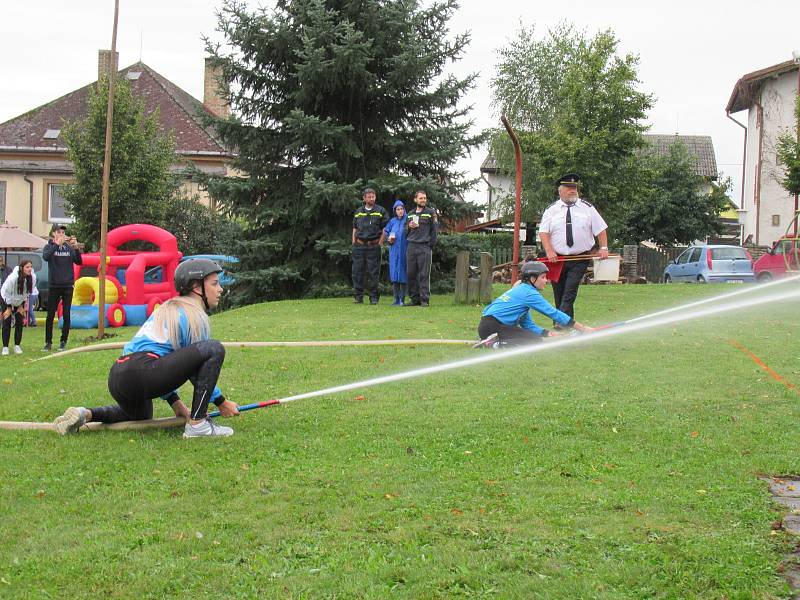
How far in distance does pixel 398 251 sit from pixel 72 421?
39.0 ft

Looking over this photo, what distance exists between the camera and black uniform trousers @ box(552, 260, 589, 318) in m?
13.2

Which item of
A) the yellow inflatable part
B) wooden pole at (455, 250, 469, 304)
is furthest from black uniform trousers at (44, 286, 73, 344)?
wooden pole at (455, 250, 469, 304)

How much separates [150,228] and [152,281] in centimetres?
181

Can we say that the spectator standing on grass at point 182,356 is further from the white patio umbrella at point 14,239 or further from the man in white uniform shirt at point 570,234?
the white patio umbrella at point 14,239

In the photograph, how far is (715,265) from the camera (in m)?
35.2

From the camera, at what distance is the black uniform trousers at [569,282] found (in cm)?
1316

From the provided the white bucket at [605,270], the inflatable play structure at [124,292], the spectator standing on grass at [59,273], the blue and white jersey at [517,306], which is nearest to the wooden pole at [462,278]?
the blue and white jersey at [517,306]

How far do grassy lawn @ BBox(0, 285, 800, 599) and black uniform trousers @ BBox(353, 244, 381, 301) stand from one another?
8.55m

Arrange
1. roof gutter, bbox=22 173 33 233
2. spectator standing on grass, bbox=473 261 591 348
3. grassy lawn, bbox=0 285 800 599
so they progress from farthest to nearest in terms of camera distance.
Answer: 1. roof gutter, bbox=22 173 33 233
2. spectator standing on grass, bbox=473 261 591 348
3. grassy lawn, bbox=0 285 800 599

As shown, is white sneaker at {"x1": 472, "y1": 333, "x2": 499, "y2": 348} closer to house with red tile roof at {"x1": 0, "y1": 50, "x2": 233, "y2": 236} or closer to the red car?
the red car

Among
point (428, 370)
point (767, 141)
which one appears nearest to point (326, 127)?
point (428, 370)

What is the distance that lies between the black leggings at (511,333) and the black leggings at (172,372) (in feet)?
18.0

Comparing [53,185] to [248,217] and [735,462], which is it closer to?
[248,217]

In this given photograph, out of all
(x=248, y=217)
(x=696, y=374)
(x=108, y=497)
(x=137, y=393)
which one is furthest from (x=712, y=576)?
(x=248, y=217)
